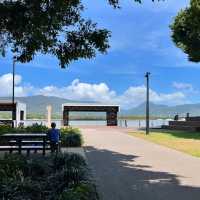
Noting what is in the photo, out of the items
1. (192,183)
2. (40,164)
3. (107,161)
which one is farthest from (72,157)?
(107,161)

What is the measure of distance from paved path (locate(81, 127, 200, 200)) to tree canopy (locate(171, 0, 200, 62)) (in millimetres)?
23174

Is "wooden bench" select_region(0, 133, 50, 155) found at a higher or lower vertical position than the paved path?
higher

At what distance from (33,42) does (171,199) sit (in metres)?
6.96

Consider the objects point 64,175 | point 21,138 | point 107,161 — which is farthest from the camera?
point 21,138

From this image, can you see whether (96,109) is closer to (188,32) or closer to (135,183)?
(188,32)

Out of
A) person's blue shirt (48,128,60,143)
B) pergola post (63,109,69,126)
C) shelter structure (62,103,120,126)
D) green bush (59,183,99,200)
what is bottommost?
green bush (59,183,99,200)

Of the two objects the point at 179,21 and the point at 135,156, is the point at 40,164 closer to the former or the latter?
the point at 135,156

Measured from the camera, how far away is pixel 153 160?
2212 cm

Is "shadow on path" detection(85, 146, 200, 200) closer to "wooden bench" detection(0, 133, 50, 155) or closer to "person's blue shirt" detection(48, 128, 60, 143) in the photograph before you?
"person's blue shirt" detection(48, 128, 60, 143)

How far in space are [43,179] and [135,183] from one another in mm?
3951

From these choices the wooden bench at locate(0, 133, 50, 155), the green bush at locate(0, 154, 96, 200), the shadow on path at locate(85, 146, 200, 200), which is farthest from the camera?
the wooden bench at locate(0, 133, 50, 155)

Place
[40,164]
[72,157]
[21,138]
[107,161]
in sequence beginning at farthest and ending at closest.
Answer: [21,138] < [107,161] < [72,157] < [40,164]

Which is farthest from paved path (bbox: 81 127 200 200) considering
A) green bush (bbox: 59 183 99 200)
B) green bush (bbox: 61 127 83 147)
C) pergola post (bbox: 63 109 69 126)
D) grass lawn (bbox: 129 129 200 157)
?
pergola post (bbox: 63 109 69 126)

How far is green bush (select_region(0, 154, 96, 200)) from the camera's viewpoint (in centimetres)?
961
